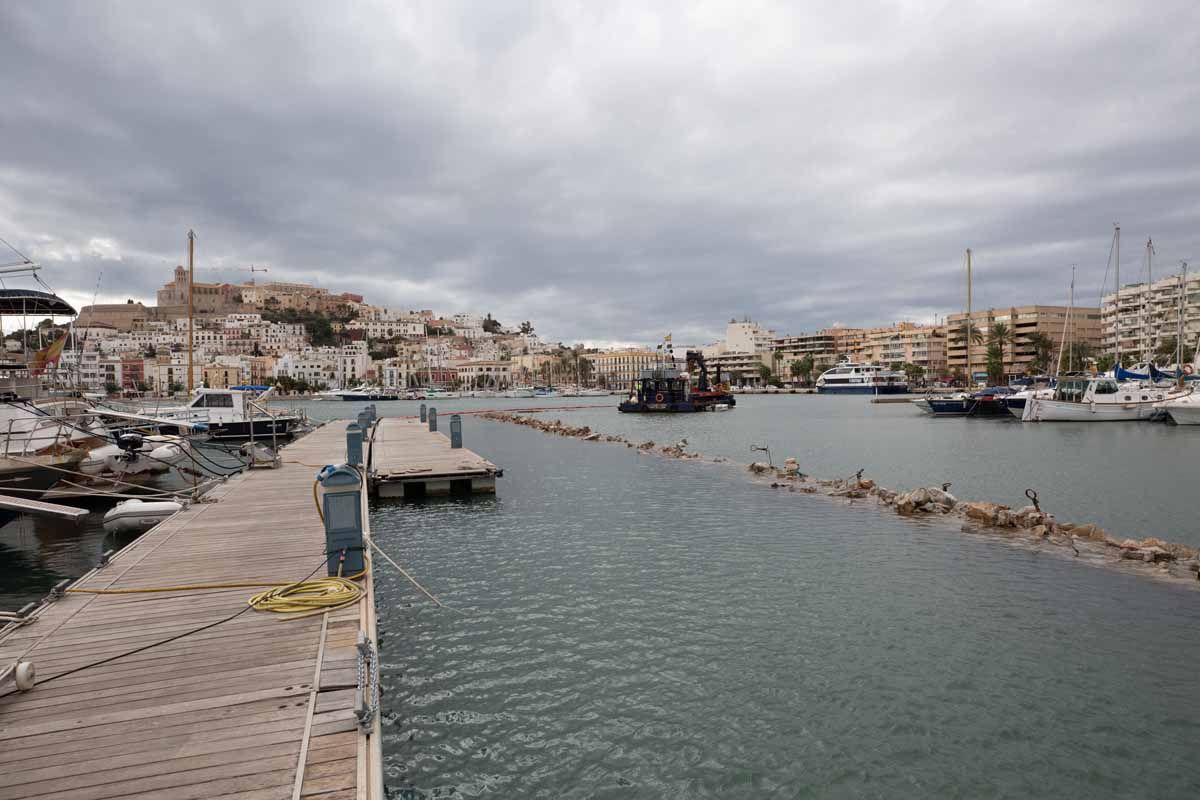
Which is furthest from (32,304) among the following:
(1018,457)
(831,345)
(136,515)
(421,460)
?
(831,345)

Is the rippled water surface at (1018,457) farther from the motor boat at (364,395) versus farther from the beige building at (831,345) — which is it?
the beige building at (831,345)

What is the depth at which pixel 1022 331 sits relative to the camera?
14612cm

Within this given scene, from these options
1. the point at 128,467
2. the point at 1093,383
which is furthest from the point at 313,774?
the point at 1093,383

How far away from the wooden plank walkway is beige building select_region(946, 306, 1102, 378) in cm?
15434

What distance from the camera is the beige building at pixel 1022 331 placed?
144375mm

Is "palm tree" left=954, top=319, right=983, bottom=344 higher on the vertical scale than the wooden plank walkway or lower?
higher

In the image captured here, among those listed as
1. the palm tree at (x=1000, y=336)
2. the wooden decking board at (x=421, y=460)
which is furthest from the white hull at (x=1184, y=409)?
the palm tree at (x=1000, y=336)

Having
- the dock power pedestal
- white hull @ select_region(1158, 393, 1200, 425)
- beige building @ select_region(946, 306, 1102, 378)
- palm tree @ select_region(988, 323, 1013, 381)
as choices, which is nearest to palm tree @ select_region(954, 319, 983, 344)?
beige building @ select_region(946, 306, 1102, 378)

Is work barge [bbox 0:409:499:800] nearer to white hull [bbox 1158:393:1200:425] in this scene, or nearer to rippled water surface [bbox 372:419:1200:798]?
rippled water surface [bbox 372:419:1200:798]

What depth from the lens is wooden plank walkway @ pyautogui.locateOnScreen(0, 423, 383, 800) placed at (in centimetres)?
426

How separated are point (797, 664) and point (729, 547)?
5892 millimetres

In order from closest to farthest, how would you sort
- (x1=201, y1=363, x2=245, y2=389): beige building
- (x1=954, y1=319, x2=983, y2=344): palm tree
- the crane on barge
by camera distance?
1. the crane on barge
2. (x1=201, y1=363, x2=245, y2=389): beige building
3. (x1=954, y1=319, x2=983, y2=344): palm tree

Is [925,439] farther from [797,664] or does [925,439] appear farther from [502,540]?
[797,664]

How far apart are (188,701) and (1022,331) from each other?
171362mm
